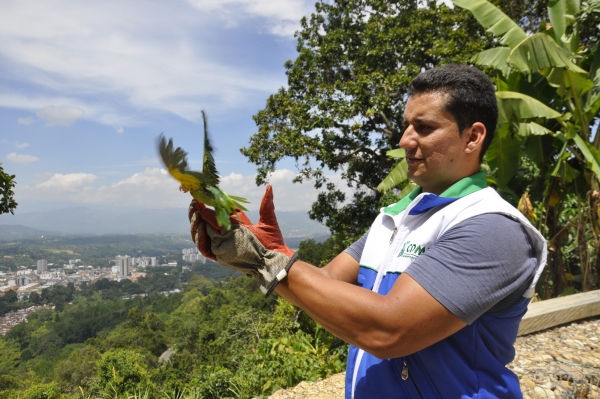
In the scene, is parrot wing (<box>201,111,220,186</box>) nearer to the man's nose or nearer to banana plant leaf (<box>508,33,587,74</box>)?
the man's nose

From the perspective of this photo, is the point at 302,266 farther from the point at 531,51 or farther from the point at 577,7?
the point at 577,7

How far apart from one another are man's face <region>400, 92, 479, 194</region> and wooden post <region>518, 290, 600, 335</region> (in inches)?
131

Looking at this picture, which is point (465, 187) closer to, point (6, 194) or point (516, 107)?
point (516, 107)

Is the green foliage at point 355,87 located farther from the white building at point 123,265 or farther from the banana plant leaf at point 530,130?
the white building at point 123,265

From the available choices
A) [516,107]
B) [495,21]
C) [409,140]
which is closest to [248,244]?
[409,140]

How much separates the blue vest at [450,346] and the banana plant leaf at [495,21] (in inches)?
189

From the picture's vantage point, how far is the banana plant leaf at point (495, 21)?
5247mm

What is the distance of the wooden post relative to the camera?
4.10 meters

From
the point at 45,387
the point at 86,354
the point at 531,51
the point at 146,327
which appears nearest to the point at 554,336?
the point at 531,51

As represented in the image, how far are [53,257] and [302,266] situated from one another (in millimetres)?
122987

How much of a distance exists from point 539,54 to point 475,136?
4.12 m

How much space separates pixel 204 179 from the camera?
1.24 meters

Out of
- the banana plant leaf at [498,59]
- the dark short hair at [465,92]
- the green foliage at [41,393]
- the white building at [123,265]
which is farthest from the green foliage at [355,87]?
the white building at [123,265]

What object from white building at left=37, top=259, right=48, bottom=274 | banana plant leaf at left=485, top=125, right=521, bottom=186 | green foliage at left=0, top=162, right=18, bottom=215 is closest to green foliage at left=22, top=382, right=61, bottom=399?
green foliage at left=0, top=162, right=18, bottom=215
